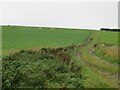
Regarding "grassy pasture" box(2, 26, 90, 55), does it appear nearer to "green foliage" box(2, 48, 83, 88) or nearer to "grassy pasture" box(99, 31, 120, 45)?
"grassy pasture" box(99, 31, 120, 45)

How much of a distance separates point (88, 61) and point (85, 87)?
47.2 feet

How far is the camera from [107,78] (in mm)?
26328

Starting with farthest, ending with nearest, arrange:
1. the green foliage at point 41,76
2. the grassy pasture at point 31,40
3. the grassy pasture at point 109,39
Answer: the grassy pasture at point 109,39
the grassy pasture at point 31,40
the green foliage at point 41,76

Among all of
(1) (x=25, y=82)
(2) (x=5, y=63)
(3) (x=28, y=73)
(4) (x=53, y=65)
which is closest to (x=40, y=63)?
(4) (x=53, y=65)

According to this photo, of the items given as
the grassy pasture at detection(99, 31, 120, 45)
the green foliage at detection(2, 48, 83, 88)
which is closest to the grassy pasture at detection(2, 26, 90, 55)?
the grassy pasture at detection(99, 31, 120, 45)

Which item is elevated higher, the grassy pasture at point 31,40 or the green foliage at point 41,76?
the grassy pasture at point 31,40

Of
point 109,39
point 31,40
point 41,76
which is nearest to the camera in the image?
point 41,76

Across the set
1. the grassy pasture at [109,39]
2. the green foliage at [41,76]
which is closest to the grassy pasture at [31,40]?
the grassy pasture at [109,39]

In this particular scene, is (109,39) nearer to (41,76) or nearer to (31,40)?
(31,40)

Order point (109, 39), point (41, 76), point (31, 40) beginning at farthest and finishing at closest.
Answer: point (109, 39) → point (31, 40) → point (41, 76)

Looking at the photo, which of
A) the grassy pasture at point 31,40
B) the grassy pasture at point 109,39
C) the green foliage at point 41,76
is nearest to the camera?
the green foliage at point 41,76

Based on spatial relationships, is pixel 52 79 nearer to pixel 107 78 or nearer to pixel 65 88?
pixel 65 88

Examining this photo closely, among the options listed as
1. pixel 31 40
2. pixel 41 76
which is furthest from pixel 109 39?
pixel 41 76

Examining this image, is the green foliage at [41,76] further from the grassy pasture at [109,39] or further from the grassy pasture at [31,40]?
the grassy pasture at [109,39]
